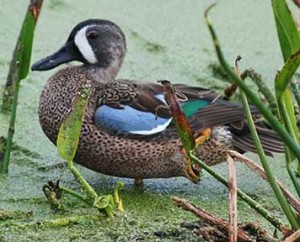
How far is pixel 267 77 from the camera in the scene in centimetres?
564

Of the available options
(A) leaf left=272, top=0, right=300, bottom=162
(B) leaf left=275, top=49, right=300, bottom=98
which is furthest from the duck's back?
(B) leaf left=275, top=49, right=300, bottom=98

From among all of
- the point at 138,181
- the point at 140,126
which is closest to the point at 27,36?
the point at 140,126

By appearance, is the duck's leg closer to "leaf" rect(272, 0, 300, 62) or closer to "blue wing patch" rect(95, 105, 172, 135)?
"blue wing patch" rect(95, 105, 172, 135)

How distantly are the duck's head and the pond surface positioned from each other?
32 cm

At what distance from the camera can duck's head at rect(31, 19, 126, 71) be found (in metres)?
4.53

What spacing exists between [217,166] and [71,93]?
67 cm

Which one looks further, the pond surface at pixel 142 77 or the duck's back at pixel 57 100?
the duck's back at pixel 57 100

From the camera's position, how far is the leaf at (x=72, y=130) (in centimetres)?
330

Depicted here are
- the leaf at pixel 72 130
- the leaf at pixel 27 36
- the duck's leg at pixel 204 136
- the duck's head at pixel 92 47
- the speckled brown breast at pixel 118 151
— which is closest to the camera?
Answer: the leaf at pixel 72 130

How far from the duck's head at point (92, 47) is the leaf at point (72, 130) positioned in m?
1.20

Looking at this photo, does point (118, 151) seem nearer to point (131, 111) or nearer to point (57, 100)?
point (131, 111)

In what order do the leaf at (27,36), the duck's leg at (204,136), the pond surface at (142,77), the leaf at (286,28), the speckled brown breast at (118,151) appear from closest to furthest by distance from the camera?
the leaf at (286,28) < the pond surface at (142,77) < the leaf at (27,36) < the speckled brown breast at (118,151) < the duck's leg at (204,136)

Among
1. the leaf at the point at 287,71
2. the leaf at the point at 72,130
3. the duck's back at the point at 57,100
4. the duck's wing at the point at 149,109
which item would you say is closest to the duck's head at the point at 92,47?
the duck's back at the point at 57,100

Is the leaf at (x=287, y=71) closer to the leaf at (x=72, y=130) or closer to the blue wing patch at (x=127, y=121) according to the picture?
the leaf at (x=72, y=130)
